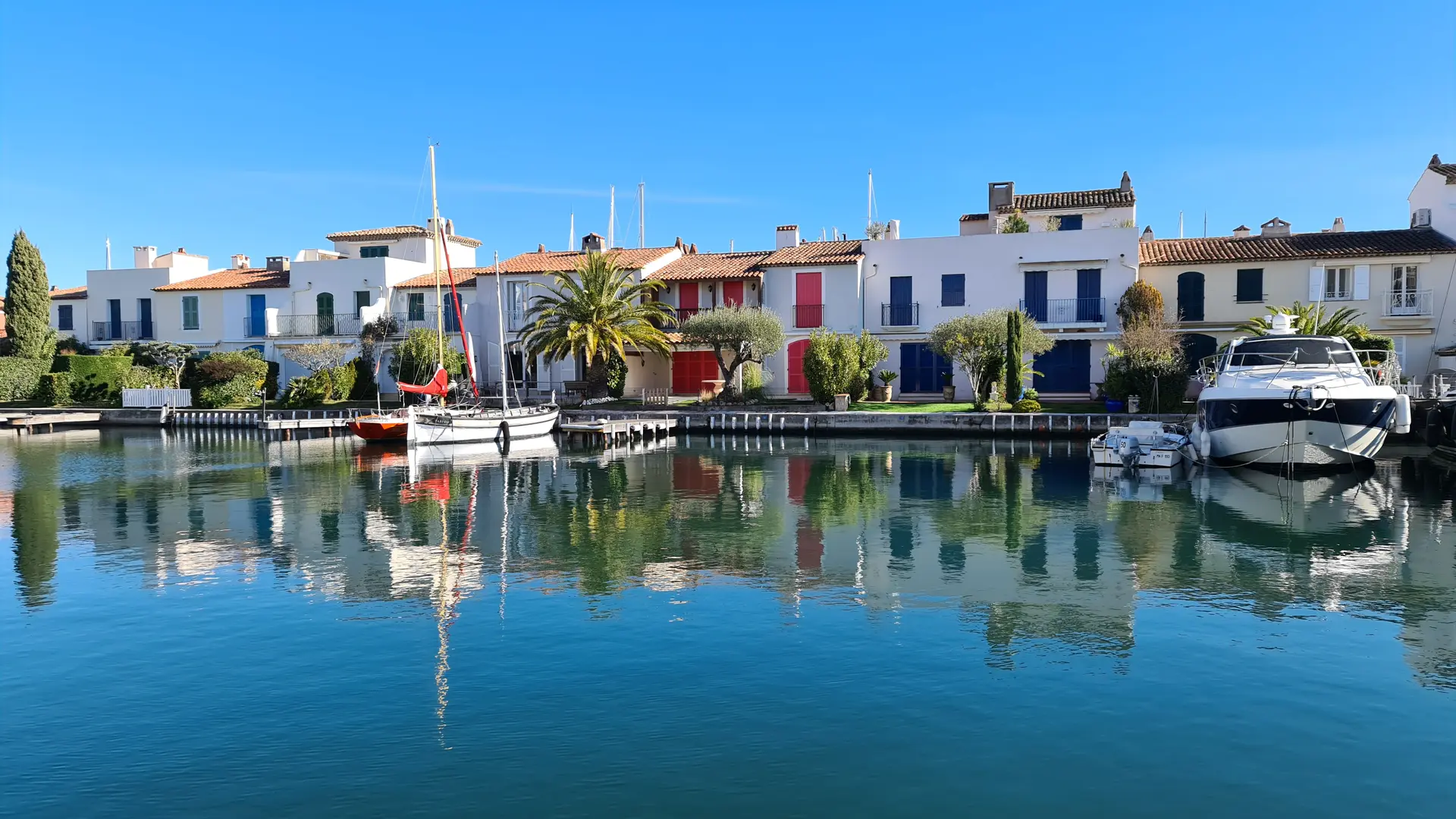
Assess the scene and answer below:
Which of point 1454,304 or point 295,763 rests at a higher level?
point 1454,304

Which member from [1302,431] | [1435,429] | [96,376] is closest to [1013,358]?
[1435,429]

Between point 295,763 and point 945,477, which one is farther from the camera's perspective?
point 945,477

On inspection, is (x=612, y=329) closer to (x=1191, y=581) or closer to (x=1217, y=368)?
(x=1217, y=368)

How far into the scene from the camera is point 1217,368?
2936 centimetres

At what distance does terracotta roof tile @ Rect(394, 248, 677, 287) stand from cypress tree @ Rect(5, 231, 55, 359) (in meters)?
18.8

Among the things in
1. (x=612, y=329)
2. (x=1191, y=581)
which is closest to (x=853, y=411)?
(x=612, y=329)

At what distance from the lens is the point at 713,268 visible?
158ft

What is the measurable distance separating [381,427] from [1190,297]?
31.8 meters

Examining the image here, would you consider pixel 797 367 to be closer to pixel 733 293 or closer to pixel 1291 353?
pixel 733 293

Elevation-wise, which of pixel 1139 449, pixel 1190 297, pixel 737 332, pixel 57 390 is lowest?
pixel 1139 449

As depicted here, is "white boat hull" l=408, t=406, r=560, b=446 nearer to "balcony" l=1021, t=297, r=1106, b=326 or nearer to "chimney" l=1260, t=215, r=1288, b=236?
"balcony" l=1021, t=297, r=1106, b=326

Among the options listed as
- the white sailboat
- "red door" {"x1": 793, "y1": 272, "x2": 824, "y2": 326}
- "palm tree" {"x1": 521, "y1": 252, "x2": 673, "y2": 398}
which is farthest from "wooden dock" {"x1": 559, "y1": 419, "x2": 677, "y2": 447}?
"red door" {"x1": 793, "y1": 272, "x2": 824, "y2": 326}

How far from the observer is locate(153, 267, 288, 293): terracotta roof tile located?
53.6 m

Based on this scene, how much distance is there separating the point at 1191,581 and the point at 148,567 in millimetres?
15886
